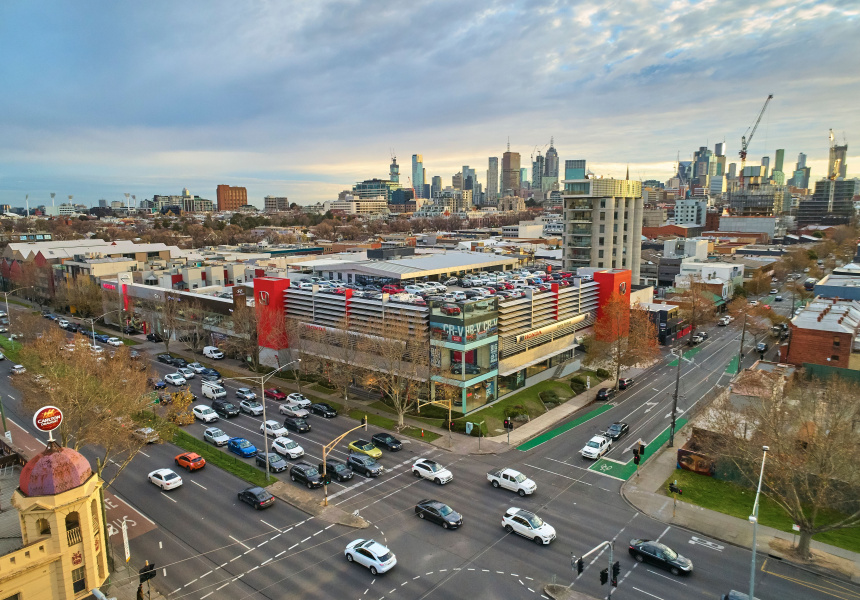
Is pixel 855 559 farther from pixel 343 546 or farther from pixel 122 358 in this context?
pixel 122 358

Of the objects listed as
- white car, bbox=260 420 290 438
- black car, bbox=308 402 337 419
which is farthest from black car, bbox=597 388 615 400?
white car, bbox=260 420 290 438

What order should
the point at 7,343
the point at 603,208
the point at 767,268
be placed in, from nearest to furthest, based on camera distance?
the point at 7,343 → the point at 603,208 → the point at 767,268

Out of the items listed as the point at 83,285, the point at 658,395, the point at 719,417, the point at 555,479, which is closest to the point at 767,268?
the point at 658,395

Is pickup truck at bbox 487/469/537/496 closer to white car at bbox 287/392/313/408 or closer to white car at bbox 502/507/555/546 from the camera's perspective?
white car at bbox 502/507/555/546

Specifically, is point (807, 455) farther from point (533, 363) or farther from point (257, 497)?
point (257, 497)

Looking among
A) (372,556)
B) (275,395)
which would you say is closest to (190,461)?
(275,395)

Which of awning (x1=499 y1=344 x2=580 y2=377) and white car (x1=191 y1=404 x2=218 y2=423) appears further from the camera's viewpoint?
awning (x1=499 y1=344 x2=580 y2=377)
